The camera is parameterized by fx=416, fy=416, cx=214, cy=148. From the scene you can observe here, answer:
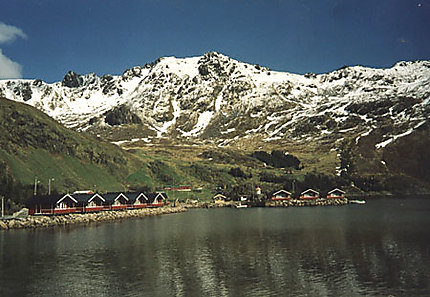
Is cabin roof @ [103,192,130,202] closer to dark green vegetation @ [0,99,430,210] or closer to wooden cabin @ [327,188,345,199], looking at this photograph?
dark green vegetation @ [0,99,430,210]

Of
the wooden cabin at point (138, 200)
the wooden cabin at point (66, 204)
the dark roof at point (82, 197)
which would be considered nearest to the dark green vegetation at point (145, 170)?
the wooden cabin at point (66, 204)

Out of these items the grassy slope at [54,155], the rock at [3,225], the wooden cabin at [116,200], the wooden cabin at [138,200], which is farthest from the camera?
the wooden cabin at [138,200]

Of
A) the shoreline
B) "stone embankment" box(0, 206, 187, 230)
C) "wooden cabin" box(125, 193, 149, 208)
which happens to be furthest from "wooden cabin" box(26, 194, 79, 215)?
"wooden cabin" box(125, 193, 149, 208)

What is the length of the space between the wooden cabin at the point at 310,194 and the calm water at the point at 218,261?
69.4m

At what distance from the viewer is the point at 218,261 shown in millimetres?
47094

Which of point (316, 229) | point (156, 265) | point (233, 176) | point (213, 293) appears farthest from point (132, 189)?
point (213, 293)

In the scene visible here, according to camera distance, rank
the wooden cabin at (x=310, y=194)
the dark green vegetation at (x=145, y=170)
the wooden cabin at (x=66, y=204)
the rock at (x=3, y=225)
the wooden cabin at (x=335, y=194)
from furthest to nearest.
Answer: the wooden cabin at (x=335, y=194) < the wooden cabin at (x=310, y=194) < the dark green vegetation at (x=145, y=170) < the wooden cabin at (x=66, y=204) < the rock at (x=3, y=225)

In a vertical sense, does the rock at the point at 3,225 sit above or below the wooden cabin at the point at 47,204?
below

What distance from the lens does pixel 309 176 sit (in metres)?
172

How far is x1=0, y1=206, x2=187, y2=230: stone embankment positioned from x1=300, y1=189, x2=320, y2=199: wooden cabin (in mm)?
54963

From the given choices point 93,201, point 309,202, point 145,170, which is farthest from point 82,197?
point 309,202

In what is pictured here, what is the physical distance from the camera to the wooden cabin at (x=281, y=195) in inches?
5728

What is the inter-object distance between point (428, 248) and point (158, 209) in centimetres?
7328

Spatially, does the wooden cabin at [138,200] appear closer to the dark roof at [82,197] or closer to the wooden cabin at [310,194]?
the dark roof at [82,197]
